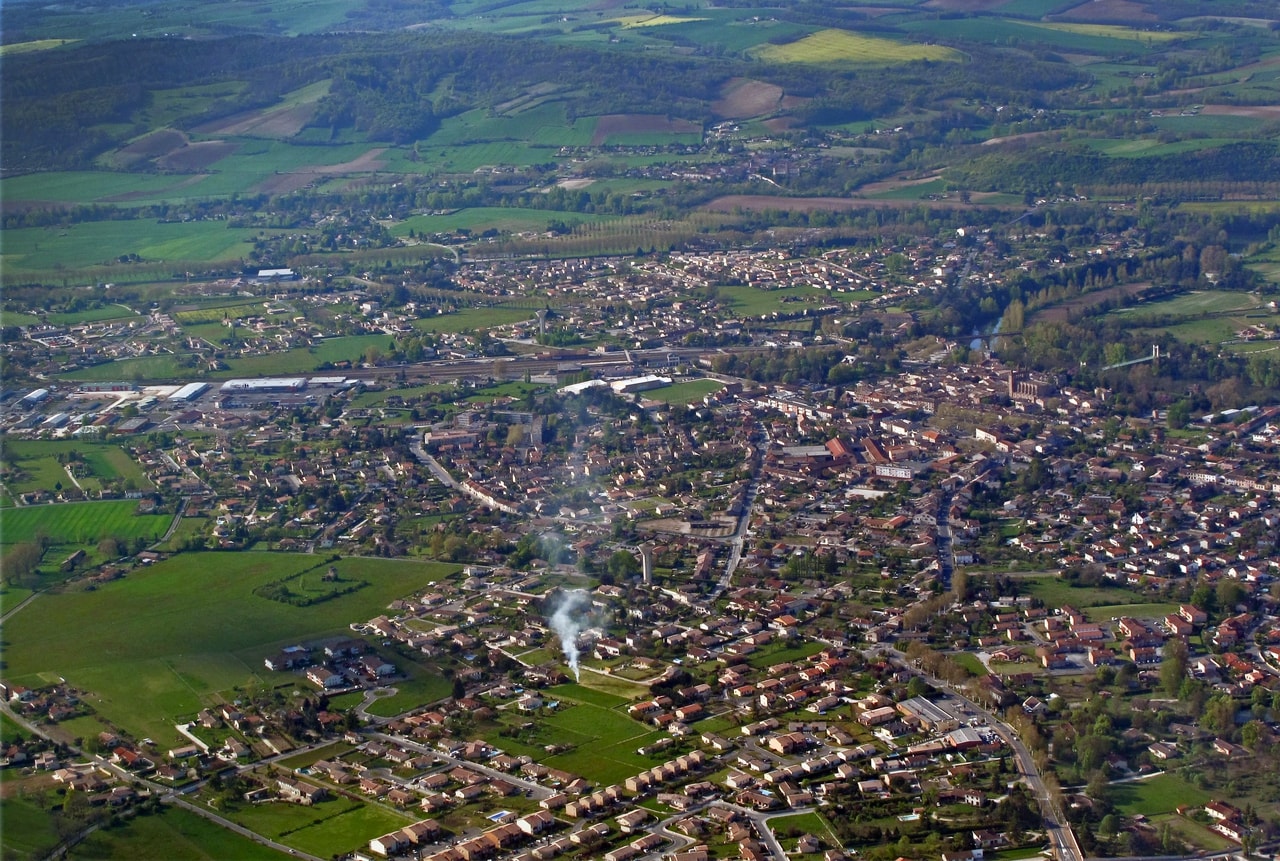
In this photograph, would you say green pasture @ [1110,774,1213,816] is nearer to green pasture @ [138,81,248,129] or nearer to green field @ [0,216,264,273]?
green field @ [0,216,264,273]

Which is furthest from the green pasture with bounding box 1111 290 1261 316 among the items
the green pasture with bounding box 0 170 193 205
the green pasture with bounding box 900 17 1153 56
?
the green pasture with bounding box 900 17 1153 56

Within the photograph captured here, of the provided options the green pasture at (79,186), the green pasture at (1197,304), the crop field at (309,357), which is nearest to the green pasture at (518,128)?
the green pasture at (79,186)

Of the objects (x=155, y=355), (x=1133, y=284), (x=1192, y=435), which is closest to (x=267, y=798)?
(x=1192, y=435)

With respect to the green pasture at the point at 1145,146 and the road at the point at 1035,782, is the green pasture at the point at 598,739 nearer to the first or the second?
the road at the point at 1035,782

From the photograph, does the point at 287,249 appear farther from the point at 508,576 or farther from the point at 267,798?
the point at 267,798

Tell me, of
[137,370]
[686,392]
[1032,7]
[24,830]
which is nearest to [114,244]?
[137,370]
